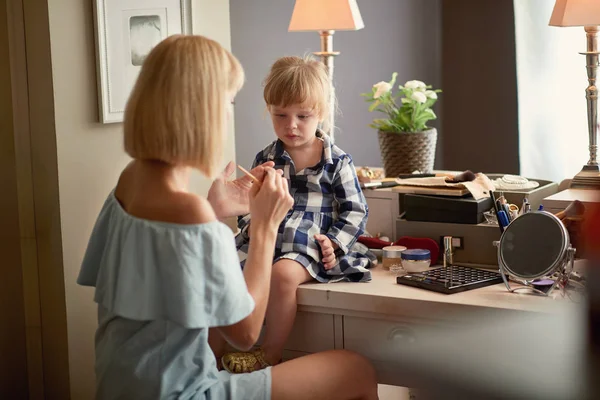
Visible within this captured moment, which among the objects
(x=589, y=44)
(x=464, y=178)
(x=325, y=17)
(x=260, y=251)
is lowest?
(x=260, y=251)

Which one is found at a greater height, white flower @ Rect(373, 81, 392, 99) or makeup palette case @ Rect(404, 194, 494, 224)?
white flower @ Rect(373, 81, 392, 99)

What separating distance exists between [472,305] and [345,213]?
1.50 ft

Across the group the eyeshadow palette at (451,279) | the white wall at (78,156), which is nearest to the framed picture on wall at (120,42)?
the white wall at (78,156)

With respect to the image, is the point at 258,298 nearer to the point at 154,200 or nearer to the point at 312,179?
the point at 154,200

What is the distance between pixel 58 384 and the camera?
2.24m

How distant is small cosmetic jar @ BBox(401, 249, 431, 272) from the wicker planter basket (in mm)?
539

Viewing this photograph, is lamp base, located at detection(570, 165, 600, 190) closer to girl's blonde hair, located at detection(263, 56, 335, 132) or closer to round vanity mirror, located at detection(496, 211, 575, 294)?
round vanity mirror, located at detection(496, 211, 575, 294)

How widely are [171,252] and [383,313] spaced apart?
2.11ft

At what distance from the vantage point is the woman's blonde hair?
4.76ft

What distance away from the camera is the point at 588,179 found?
2293mm

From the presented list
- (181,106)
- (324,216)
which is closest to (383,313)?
(324,216)

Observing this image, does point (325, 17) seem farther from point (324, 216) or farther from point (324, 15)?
point (324, 216)

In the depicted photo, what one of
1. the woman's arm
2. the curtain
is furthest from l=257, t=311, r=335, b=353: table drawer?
the curtain

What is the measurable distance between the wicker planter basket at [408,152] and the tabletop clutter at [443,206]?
0.26m
